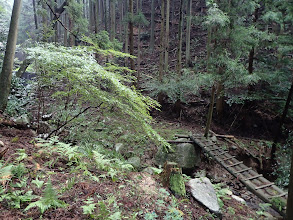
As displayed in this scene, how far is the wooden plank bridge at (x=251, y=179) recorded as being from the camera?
14.5 feet

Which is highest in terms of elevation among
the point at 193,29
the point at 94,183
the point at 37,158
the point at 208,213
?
the point at 193,29

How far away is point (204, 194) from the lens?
143 inches

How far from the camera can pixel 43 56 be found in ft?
10.8

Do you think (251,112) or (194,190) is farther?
(251,112)

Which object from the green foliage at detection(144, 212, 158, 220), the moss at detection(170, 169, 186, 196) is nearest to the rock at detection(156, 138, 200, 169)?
the moss at detection(170, 169, 186, 196)

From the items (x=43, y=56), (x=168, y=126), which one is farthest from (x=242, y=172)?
(x=43, y=56)

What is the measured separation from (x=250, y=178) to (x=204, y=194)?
2590mm

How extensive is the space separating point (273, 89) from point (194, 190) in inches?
325

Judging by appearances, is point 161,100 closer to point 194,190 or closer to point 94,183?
point 194,190

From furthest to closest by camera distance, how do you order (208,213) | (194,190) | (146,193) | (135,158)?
(135,158) → (194,190) → (208,213) → (146,193)

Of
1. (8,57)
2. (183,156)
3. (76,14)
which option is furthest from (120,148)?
(76,14)

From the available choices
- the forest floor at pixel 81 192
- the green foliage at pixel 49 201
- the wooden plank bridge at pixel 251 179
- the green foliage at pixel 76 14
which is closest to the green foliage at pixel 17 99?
the forest floor at pixel 81 192

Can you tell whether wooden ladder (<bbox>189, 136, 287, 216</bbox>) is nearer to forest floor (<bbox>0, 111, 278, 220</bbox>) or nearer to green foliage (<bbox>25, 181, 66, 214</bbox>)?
forest floor (<bbox>0, 111, 278, 220</bbox>)

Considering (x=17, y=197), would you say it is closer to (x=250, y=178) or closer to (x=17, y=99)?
(x=250, y=178)
